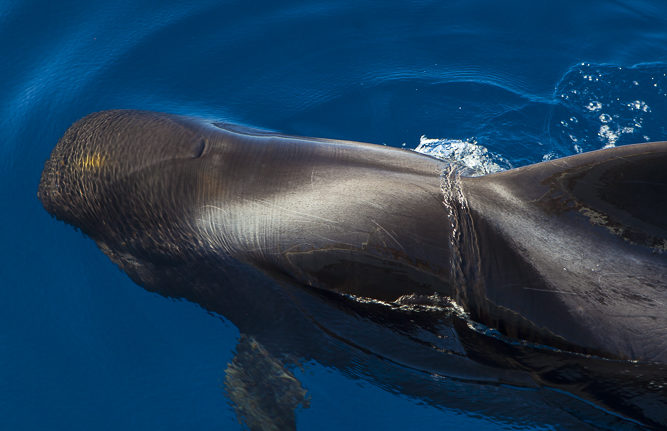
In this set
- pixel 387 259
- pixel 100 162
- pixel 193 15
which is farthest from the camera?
pixel 193 15

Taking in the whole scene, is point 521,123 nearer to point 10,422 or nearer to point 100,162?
point 100,162

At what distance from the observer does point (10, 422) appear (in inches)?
238

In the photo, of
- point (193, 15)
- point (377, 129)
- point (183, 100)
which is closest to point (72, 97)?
point (183, 100)

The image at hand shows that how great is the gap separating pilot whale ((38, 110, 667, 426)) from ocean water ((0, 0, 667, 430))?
0.82 meters

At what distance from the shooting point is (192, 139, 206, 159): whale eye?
527 cm

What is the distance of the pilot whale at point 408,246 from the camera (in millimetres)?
4000

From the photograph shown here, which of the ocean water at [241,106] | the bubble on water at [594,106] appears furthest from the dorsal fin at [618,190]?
the bubble on water at [594,106]

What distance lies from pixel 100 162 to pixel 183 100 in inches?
138

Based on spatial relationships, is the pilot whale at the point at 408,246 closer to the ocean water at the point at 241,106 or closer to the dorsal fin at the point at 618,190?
the dorsal fin at the point at 618,190

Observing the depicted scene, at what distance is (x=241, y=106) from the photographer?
8.99 meters

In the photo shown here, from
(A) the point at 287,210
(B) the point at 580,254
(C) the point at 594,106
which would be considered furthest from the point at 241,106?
(B) the point at 580,254

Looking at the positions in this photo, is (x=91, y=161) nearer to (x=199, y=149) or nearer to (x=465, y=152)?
(x=199, y=149)

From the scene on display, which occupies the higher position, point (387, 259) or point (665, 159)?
point (665, 159)

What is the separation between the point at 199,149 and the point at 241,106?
3837 mm
